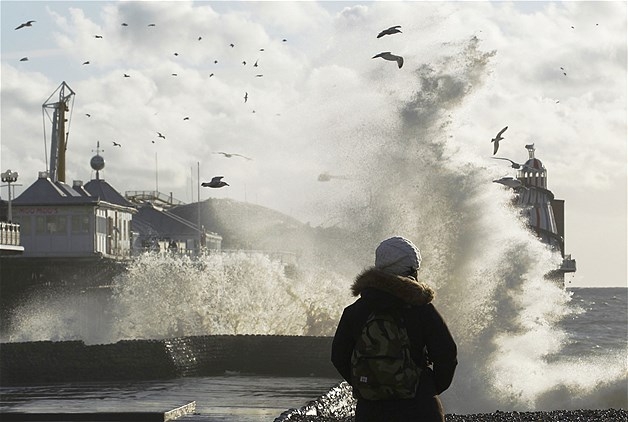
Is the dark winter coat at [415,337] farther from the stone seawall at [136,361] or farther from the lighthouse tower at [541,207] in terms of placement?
the lighthouse tower at [541,207]

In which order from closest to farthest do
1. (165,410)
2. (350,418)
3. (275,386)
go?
(350,418) → (165,410) → (275,386)

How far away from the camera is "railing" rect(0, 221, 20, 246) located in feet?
155

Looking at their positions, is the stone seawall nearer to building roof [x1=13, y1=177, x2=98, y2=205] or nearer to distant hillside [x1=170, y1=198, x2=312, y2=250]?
building roof [x1=13, y1=177, x2=98, y2=205]

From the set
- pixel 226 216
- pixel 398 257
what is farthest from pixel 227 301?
pixel 226 216

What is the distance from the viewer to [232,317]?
3638 cm

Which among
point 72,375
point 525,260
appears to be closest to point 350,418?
point 72,375

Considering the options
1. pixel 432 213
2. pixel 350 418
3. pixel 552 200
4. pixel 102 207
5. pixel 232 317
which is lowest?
pixel 350 418

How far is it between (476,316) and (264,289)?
1169 centimetres

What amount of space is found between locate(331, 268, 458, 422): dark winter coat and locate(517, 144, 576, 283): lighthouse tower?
11234 centimetres

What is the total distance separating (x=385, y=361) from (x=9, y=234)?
4546 cm

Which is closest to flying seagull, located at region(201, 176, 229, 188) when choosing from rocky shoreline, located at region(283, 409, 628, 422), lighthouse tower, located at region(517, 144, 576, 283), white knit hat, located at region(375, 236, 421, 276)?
rocky shoreline, located at region(283, 409, 628, 422)

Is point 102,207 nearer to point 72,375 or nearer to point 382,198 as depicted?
point 382,198

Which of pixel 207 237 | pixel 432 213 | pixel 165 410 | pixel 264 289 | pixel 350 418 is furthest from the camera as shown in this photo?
pixel 207 237

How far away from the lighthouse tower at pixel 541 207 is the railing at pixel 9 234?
7409 cm
